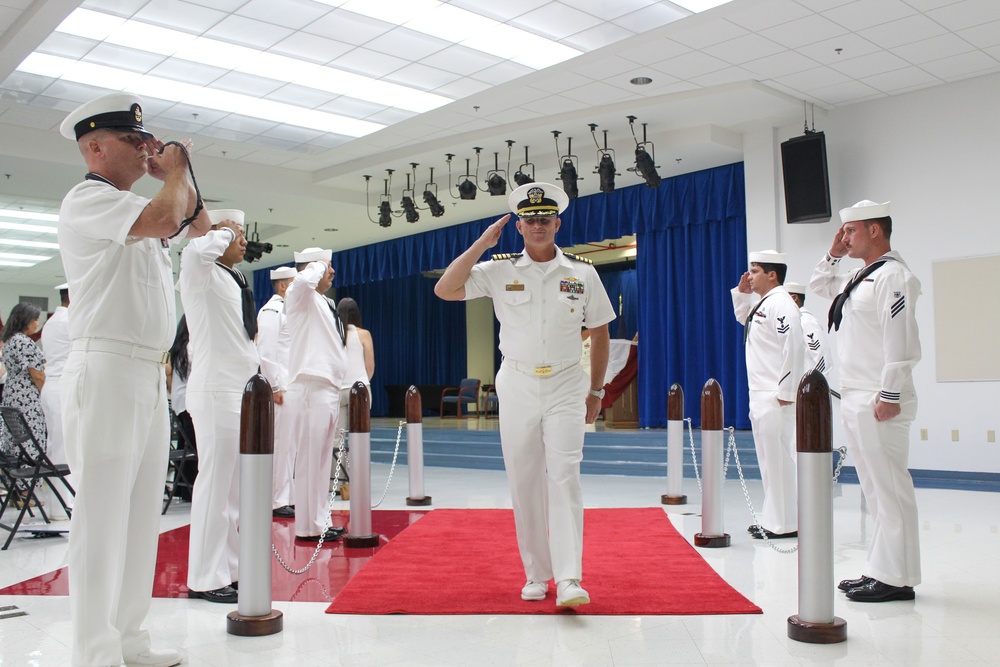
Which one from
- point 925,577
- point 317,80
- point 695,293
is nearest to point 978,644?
point 925,577

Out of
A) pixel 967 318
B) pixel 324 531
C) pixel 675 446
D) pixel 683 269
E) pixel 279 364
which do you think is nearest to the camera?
pixel 324 531

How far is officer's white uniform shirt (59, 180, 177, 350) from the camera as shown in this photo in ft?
8.04

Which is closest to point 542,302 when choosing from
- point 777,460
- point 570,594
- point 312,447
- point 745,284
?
point 570,594

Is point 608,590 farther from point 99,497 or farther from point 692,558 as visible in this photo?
point 99,497

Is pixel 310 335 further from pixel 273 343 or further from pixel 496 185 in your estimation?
pixel 496 185

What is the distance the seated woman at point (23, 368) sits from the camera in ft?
20.9

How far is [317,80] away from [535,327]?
6.10 meters

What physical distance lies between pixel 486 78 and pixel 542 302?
5.58 meters

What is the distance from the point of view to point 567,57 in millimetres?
8062

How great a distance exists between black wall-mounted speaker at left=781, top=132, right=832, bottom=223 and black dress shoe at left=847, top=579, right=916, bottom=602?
630cm

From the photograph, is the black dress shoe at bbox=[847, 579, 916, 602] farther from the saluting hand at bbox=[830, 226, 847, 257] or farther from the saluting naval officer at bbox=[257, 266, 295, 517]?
the saluting naval officer at bbox=[257, 266, 295, 517]

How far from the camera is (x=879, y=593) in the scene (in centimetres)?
353

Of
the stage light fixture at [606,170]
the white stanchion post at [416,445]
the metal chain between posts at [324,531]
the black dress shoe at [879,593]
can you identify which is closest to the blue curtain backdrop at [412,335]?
the stage light fixture at [606,170]

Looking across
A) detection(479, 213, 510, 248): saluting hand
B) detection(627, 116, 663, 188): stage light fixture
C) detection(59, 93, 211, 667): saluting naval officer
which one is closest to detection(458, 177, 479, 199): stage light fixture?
detection(627, 116, 663, 188): stage light fixture
